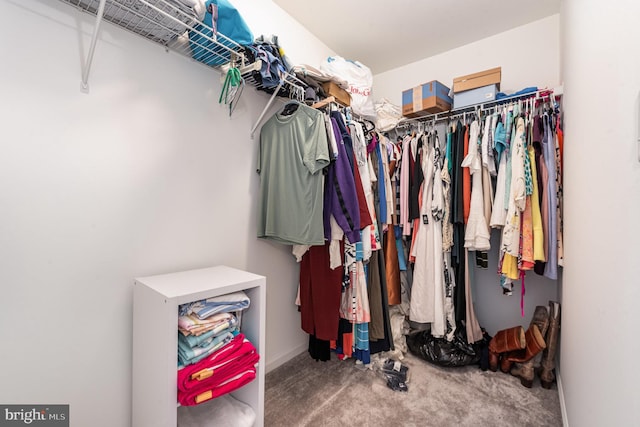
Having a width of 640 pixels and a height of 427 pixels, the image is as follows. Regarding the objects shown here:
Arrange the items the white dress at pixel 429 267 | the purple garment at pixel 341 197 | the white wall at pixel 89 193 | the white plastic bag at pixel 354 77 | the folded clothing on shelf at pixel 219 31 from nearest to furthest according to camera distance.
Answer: the white wall at pixel 89 193 → the folded clothing on shelf at pixel 219 31 → the purple garment at pixel 341 197 → the white plastic bag at pixel 354 77 → the white dress at pixel 429 267

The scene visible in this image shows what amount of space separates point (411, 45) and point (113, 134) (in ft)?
7.90

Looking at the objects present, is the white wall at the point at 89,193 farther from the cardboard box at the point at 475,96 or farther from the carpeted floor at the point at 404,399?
the cardboard box at the point at 475,96

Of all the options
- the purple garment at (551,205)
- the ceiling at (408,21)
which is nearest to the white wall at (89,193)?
the ceiling at (408,21)

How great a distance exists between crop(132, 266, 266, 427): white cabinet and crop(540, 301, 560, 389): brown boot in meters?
1.85

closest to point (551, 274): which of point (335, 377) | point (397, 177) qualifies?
point (397, 177)

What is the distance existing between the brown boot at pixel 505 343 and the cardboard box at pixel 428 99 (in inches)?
70.7

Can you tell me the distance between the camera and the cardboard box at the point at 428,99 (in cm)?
221

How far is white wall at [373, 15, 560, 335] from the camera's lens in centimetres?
210

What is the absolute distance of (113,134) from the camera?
120 centimetres

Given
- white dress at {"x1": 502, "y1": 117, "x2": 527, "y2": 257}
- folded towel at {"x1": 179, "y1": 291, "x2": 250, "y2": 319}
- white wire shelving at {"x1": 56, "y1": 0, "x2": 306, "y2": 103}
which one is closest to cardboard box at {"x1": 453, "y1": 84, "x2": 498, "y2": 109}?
white dress at {"x1": 502, "y1": 117, "x2": 527, "y2": 257}

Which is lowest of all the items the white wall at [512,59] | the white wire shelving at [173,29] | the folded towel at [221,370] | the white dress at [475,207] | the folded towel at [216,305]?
the folded towel at [221,370]

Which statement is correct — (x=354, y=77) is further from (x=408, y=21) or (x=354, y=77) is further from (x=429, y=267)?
(x=429, y=267)

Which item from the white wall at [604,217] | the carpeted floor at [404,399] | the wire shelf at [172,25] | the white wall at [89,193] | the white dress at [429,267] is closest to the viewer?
the white wall at [604,217]

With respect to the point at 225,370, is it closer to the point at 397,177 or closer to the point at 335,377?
the point at 335,377
